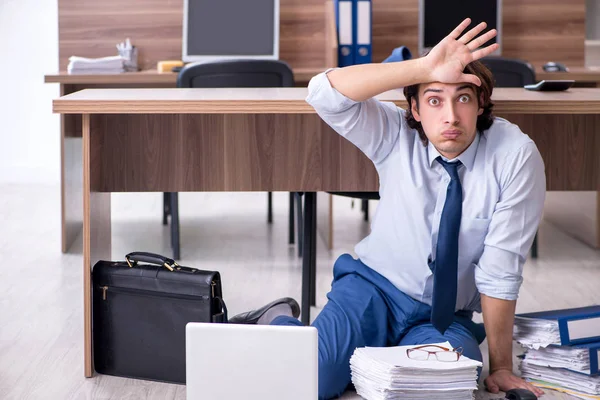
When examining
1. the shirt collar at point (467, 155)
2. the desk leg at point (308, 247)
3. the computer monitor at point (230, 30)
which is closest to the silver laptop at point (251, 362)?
the shirt collar at point (467, 155)

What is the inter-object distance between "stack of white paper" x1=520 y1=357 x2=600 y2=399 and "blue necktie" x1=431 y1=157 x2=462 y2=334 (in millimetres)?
254

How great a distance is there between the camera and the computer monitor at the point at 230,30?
407cm

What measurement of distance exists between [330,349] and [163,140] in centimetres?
73

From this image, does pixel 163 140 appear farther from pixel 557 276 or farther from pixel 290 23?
pixel 290 23

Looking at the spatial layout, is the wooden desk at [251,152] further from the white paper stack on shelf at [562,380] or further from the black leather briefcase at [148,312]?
the white paper stack on shelf at [562,380]

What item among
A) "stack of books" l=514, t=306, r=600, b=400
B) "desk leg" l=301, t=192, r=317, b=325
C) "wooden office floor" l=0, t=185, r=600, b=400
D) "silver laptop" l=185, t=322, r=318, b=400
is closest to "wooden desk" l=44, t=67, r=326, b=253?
A: "wooden office floor" l=0, t=185, r=600, b=400

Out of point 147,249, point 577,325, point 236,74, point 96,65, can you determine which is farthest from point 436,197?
point 96,65

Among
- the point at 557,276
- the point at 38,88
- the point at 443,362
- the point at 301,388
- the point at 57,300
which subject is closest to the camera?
the point at 301,388

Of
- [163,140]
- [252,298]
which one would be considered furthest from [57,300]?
[163,140]

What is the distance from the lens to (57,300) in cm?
290

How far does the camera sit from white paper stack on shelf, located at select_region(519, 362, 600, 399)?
2057mm

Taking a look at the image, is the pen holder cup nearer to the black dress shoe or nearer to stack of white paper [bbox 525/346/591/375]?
the black dress shoe

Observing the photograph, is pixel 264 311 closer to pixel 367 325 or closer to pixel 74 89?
pixel 367 325

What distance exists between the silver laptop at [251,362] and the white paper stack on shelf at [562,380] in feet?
2.59
